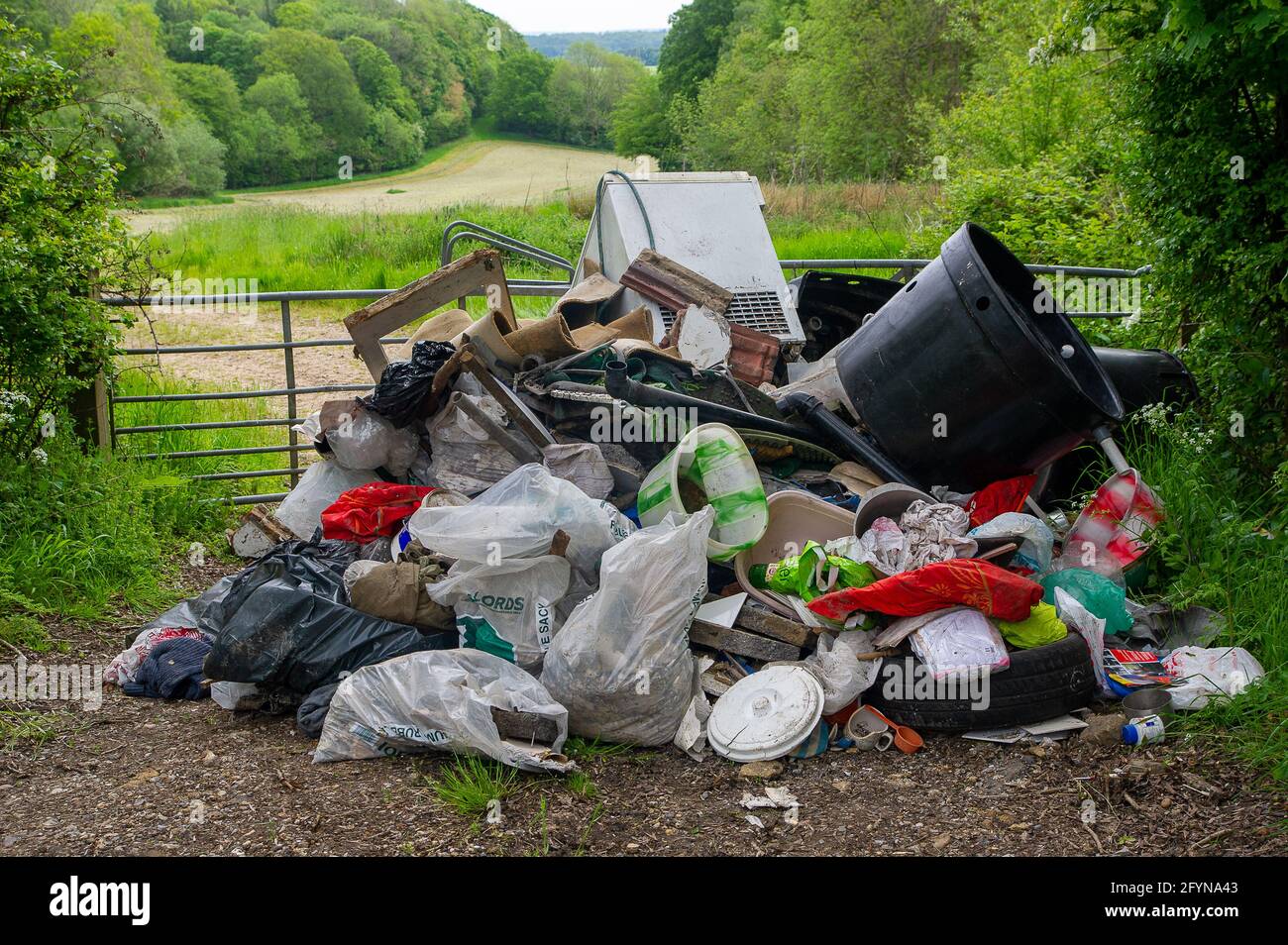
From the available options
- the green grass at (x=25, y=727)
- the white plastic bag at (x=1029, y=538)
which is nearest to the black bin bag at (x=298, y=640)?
the green grass at (x=25, y=727)

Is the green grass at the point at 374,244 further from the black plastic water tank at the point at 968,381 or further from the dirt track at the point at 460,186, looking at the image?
the black plastic water tank at the point at 968,381

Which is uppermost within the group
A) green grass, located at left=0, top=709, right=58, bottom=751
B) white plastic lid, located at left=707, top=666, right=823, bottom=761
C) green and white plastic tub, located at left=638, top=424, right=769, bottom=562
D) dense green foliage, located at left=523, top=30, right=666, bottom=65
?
→ dense green foliage, located at left=523, top=30, right=666, bottom=65

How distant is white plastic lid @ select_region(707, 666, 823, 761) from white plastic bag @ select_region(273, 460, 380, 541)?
2223 mm

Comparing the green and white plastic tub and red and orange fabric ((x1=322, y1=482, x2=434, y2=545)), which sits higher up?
the green and white plastic tub

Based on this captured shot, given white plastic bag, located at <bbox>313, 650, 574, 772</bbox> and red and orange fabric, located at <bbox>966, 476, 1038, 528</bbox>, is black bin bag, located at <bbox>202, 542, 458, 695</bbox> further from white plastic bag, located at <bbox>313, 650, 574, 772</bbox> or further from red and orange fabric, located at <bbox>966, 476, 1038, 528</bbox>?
red and orange fabric, located at <bbox>966, 476, 1038, 528</bbox>

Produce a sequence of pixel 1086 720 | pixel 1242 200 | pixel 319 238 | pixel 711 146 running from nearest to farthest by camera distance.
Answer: pixel 1086 720 → pixel 1242 200 → pixel 319 238 → pixel 711 146

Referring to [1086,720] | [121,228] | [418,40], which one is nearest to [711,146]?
[418,40]

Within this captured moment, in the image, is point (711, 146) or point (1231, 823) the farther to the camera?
point (711, 146)

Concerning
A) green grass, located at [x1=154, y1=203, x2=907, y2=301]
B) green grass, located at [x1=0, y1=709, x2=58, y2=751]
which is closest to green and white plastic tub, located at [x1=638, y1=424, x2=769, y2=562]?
green grass, located at [x1=0, y1=709, x2=58, y2=751]

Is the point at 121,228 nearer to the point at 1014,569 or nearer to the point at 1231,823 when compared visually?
the point at 1014,569

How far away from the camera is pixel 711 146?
36.4 m

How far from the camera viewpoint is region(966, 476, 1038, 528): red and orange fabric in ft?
14.2

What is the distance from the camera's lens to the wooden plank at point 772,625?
142 inches

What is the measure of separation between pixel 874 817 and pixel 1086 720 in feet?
2.90
